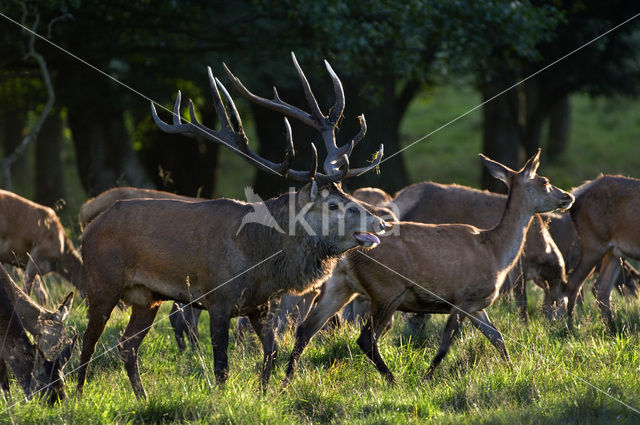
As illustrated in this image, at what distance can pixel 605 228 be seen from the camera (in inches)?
360

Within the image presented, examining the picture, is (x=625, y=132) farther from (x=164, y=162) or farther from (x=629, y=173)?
(x=164, y=162)

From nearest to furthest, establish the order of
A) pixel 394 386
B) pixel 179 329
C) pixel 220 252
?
1. pixel 394 386
2. pixel 220 252
3. pixel 179 329

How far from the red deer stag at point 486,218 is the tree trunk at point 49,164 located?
39.1 ft

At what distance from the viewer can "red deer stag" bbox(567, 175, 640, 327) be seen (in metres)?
9.05

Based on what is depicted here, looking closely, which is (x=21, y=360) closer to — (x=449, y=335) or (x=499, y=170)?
(x=449, y=335)

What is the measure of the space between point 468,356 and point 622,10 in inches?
450

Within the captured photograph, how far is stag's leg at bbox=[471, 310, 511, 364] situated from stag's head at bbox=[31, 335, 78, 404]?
315 centimetres

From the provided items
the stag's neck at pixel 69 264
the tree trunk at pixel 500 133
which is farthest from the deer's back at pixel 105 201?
the tree trunk at pixel 500 133

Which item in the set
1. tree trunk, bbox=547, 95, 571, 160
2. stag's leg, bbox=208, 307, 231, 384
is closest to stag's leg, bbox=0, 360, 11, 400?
stag's leg, bbox=208, 307, 231, 384

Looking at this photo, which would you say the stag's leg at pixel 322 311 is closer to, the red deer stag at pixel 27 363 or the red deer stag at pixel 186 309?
the red deer stag at pixel 186 309

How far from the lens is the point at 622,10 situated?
16.4m

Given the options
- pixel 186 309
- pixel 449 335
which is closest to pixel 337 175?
pixel 449 335

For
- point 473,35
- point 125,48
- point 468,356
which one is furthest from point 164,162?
point 468,356

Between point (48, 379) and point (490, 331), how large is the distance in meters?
3.34
